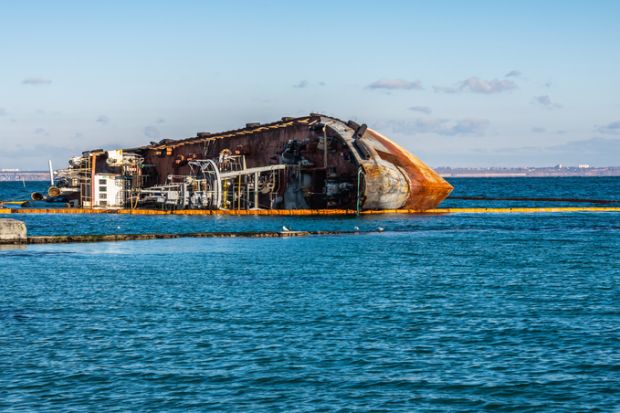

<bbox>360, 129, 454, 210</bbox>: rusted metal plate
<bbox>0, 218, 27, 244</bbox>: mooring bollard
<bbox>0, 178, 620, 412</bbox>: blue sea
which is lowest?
<bbox>0, 178, 620, 412</bbox>: blue sea

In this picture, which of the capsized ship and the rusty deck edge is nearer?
the capsized ship

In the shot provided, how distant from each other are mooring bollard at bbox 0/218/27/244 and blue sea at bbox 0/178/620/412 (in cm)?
250

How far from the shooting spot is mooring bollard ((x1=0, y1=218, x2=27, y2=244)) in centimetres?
5266

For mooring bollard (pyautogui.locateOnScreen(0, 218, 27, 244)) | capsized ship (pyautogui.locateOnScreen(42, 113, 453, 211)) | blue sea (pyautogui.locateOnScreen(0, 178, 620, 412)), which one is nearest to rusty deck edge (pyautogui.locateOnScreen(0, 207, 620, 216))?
capsized ship (pyautogui.locateOnScreen(42, 113, 453, 211))

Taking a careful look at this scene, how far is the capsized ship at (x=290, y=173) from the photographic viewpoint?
281 feet

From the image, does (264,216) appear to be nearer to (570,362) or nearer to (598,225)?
Answer: (598,225)

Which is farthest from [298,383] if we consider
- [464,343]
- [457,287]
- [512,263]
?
[512,263]

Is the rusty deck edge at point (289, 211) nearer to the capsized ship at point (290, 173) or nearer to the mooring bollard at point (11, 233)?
the capsized ship at point (290, 173)

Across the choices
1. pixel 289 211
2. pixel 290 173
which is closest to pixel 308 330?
pixel 289 211

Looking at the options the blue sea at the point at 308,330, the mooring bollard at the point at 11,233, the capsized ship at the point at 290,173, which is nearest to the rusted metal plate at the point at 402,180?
the capsized ship at the point at 290,173

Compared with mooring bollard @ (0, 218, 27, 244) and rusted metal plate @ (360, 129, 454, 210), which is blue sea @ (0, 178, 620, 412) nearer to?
mooring bollard @ (0, 218, 27, 244)

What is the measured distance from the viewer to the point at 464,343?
24.0 m

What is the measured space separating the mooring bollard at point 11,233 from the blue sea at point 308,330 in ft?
8.19

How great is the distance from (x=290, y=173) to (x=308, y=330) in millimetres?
64857
